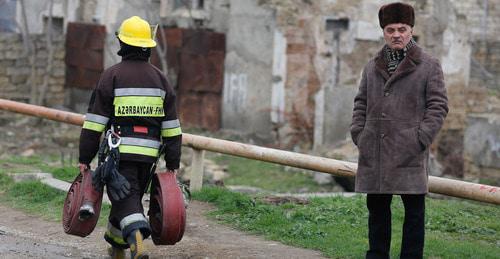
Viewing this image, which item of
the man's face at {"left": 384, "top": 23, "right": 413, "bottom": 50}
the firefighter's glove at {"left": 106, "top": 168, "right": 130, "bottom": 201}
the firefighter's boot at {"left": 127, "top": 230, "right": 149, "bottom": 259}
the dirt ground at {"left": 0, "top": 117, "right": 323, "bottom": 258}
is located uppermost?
the man's face at {"left": 384, "top": 23, "right": 413, "bottom": 50}

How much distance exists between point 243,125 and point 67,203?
14.4 m

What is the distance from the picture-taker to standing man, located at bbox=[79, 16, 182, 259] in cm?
658

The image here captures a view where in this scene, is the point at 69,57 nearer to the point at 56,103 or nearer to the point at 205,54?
the point at 56,103

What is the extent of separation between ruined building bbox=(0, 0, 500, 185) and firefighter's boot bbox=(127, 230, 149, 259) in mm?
12935

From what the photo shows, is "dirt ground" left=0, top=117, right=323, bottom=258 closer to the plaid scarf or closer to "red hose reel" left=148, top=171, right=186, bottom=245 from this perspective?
"red hose reel" left=148, top=171, right=186, bottom=245

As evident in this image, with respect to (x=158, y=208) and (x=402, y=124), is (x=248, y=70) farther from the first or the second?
(x=402, y=124)

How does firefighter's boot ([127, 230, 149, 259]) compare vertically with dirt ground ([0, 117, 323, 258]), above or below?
above

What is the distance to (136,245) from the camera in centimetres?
640

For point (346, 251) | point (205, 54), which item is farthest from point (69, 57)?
point (346, 251)

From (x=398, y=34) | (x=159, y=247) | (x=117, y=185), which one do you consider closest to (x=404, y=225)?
(x=398, y=34)

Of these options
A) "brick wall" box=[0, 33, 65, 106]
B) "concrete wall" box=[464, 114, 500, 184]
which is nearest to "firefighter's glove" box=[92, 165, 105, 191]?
"concrete wall" box=[464, 114, 500, 184]

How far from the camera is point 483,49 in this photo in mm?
28578

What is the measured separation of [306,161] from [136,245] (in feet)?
7.54

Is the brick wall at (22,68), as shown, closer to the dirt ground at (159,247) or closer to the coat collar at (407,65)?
the dirt ground at (159,247)
